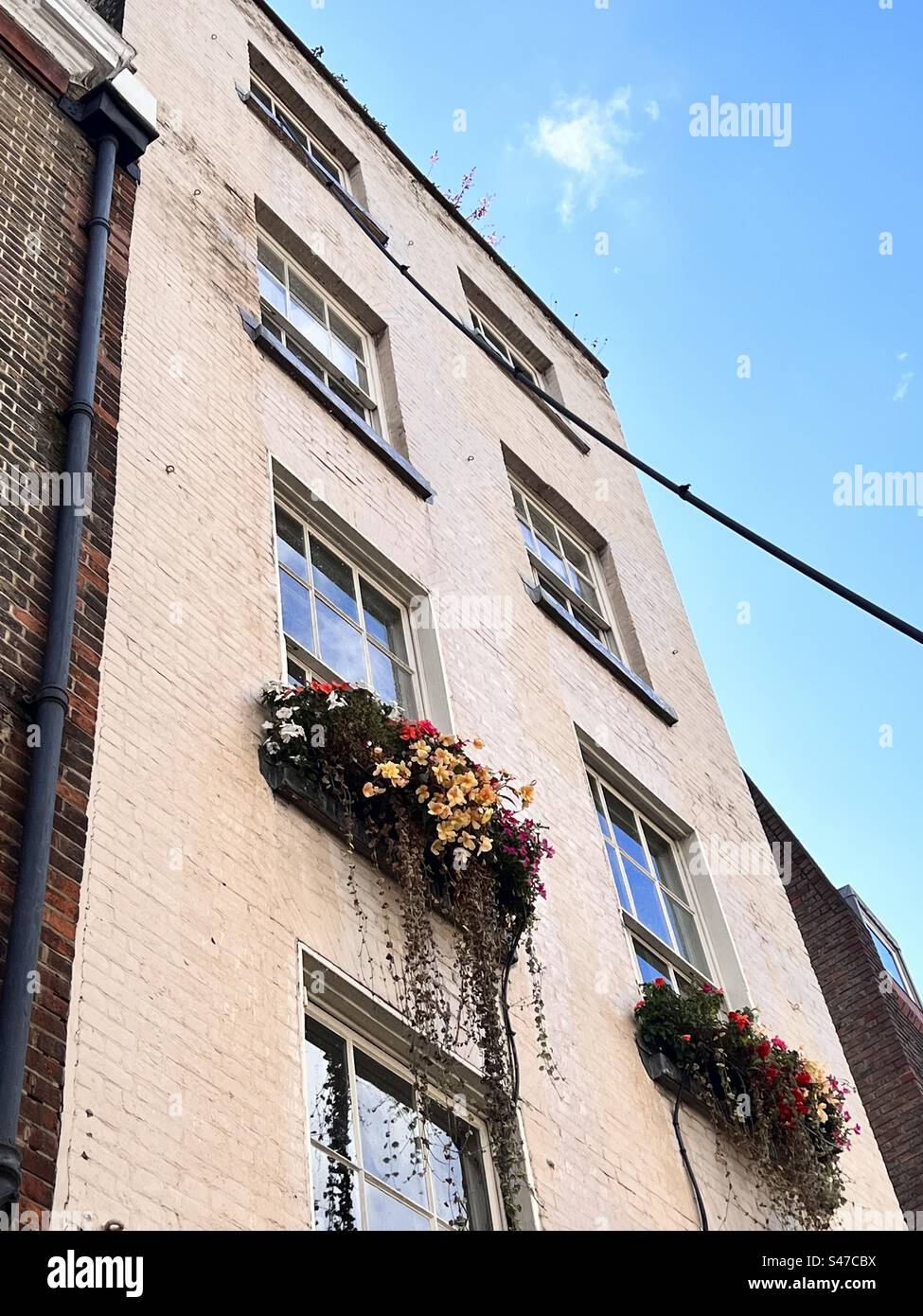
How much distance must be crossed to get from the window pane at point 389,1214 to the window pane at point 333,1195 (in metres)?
0.11

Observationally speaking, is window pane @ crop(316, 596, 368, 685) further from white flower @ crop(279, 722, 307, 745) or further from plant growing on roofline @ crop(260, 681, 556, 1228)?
white flower @ crop(279, 722, 307, 745)

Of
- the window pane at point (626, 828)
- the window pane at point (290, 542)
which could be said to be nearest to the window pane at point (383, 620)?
the window pane at point (290, 542)

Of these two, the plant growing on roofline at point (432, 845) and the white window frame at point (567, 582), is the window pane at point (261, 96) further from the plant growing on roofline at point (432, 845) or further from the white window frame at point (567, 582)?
the plant growing on roofline at point (432, 845)

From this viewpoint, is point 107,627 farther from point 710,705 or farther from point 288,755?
point 710,705

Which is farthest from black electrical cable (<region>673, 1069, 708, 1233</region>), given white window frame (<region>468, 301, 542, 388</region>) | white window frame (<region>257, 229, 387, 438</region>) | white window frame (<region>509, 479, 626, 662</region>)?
white window frame (<region>468, 301, 542, 388</region>)

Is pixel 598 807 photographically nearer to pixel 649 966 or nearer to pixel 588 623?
pixel 649 966

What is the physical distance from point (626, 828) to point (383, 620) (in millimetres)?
2619

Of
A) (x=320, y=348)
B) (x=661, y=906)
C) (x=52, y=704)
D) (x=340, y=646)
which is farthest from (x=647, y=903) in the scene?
(x=52, y=704)

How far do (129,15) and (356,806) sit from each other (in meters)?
8.31

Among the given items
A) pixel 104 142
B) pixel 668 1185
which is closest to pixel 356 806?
pixel 668 1185

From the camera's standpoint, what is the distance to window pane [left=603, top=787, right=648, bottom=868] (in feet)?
37.0

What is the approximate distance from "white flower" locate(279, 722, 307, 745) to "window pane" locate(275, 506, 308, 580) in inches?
77.4

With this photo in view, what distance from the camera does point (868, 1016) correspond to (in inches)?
604

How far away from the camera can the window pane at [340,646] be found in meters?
9.20
